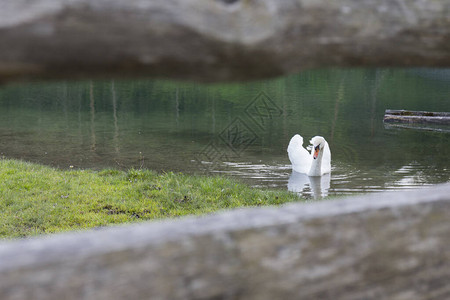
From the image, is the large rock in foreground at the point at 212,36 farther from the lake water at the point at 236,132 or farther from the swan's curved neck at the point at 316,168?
the swan's curved neck at the point at 316,168

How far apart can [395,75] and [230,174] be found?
42.9m

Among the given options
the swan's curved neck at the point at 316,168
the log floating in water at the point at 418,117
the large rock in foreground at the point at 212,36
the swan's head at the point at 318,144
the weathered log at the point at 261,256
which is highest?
the large rock in foreground at the point at 212,36

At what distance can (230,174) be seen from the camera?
13727mm

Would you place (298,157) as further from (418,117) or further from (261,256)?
(261,256)

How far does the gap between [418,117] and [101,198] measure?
17.1 m

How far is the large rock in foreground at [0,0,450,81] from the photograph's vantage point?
965 mm

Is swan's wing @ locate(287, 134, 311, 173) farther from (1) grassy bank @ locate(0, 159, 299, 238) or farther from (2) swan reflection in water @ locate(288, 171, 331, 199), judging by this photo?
(1) grassy bank @ locate(0, 159, 299, 238)

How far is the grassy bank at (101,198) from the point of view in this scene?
7.22 meters

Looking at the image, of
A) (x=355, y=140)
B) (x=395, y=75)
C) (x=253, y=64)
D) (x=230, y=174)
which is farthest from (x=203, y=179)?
(x=395, y=75)

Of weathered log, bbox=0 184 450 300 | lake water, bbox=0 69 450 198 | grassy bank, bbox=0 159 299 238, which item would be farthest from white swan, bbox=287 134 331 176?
weathered log, bbox=0 184 450 300

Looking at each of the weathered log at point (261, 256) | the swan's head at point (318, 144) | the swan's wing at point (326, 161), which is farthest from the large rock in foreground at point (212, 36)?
the swan's wing at point (326, 161)

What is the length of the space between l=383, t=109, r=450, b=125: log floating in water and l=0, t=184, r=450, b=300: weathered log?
71.2 feet

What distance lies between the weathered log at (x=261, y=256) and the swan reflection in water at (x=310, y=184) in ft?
36.6

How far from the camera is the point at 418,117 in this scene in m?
21.8
